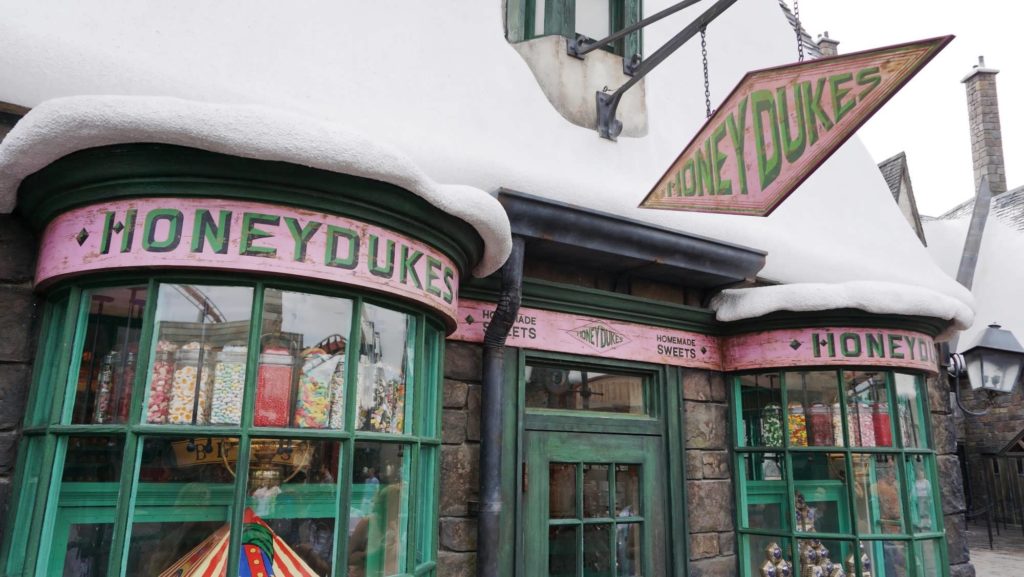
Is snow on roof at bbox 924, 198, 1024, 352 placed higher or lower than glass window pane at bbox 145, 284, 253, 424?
higher

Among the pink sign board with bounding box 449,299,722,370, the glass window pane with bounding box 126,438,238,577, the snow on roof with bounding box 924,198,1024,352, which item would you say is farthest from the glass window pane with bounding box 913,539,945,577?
the snow on roof with bounding box 924,198,1024,352

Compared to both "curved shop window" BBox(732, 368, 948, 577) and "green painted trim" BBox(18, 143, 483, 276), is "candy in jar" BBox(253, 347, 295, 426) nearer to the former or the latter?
"green painted trim" BBox(18, 143, 483, 276)

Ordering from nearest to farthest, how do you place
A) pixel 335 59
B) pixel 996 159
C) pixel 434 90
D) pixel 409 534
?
pixel 409 534 < pixel 335 59 < pixel 434 90 < pixel 996 159

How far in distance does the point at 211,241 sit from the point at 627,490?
2.70 m

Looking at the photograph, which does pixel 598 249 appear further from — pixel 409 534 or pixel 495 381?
pixel 409 534

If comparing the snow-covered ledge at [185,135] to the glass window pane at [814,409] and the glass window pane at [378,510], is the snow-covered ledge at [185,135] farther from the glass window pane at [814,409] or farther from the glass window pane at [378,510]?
the glass window pane at [814,409]

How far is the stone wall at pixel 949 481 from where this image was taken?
17.5 ft

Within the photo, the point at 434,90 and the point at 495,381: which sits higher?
the point at 434,90

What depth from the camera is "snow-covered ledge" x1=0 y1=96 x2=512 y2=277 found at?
2174 millimetres

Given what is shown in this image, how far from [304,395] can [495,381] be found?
1176 mm

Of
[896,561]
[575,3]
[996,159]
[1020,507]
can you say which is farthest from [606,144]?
[996,159]

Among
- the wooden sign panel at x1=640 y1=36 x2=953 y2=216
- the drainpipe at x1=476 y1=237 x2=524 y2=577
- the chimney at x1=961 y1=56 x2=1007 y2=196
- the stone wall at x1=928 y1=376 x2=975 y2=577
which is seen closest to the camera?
the wooden sign panel at x1=640 y1=36 x2=953 y2=216

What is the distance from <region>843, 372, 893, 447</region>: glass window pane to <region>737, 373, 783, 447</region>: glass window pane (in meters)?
0.42

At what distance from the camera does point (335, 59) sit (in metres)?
3.42
